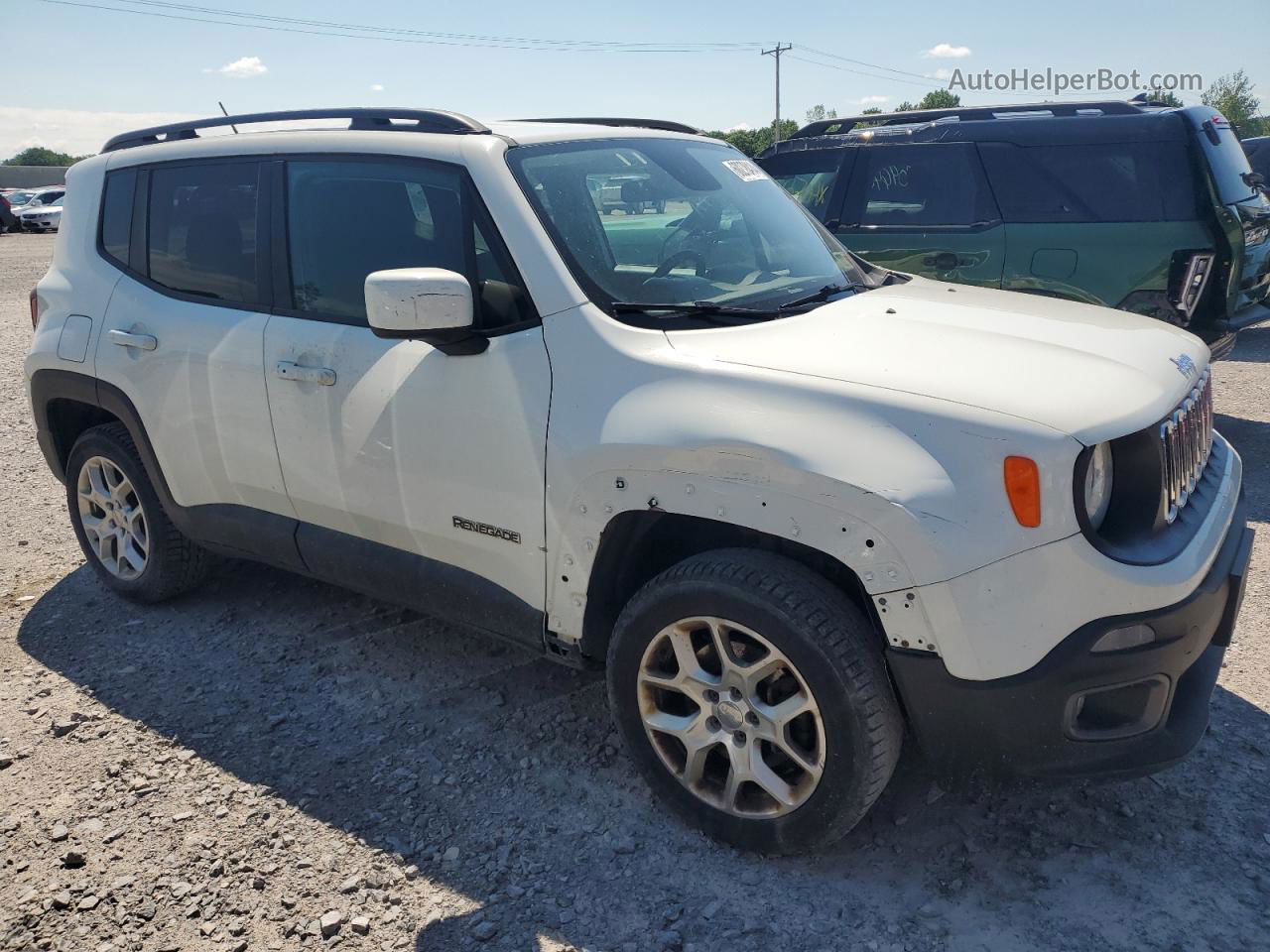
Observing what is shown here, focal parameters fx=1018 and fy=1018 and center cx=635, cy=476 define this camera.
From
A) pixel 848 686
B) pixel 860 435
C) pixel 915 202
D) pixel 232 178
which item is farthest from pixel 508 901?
pixel 915 202

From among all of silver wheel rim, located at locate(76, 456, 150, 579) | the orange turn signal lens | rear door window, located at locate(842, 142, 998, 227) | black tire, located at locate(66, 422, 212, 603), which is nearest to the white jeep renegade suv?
the orange turn signal lens

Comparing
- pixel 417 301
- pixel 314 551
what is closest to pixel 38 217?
pixel 314 551

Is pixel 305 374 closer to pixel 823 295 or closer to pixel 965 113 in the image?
pixel 823 295

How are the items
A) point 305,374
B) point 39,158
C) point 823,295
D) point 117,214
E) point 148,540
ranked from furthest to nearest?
point 39,158 < point 148,540 < point 117,214 < point 305,374 < point 823,295

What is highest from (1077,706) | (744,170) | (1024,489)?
(744,170)

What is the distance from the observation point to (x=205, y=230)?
12.9 feet

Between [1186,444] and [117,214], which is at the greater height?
[117,214]

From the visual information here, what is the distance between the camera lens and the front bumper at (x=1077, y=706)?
7.60 feet

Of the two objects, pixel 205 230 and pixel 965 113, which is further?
pixel 965 113

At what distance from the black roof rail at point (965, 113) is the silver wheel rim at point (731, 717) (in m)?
5.41

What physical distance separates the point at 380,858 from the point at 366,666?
1.20 m

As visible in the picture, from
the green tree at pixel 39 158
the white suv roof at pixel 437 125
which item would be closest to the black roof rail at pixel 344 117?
the white suv roof at pixel 437 125

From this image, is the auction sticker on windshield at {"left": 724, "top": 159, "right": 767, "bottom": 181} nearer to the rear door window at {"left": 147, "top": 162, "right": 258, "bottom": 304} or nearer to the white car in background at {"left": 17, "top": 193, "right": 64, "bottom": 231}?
the rear door window at {"left": 147, "top": 162, "right": 258, "bottom": 304}

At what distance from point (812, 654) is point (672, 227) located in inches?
60.3
